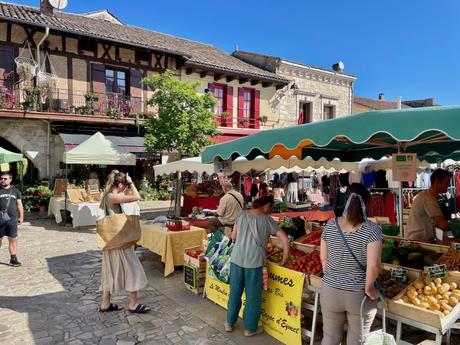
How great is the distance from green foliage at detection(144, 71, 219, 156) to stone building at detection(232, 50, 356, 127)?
30.1ft

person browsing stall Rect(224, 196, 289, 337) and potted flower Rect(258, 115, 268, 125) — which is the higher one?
potted flower Rect(258, 115, 268, 125)

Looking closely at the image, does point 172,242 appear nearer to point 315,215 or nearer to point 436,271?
point 436,271

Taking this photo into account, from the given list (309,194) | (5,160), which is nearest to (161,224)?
(5,160)

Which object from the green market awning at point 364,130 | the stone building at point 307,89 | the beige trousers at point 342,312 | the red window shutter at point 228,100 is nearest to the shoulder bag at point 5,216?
the green market awning at point 364,130

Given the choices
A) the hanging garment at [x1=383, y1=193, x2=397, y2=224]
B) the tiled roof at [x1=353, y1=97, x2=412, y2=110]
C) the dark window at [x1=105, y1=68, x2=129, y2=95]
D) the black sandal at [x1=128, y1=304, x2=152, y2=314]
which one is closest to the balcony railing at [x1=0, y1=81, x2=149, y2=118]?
the dark window at [x1=105, y1=68, x2=129, y2=95]

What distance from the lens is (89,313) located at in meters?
4.30

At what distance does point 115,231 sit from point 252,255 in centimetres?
160

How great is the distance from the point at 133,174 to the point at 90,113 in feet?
11.5

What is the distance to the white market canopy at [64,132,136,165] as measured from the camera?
9523mm

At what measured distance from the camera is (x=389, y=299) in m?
2.91

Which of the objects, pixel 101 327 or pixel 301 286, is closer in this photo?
pixel 301 286

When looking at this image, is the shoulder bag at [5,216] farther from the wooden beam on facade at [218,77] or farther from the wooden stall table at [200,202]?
the wooden beam on facade at [218,77]

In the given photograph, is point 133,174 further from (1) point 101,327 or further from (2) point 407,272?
(2) point 407,272

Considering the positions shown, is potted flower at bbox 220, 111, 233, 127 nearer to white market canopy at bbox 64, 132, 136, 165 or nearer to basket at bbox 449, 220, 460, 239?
white market canopy at bbox 64, 132, 136, 165
